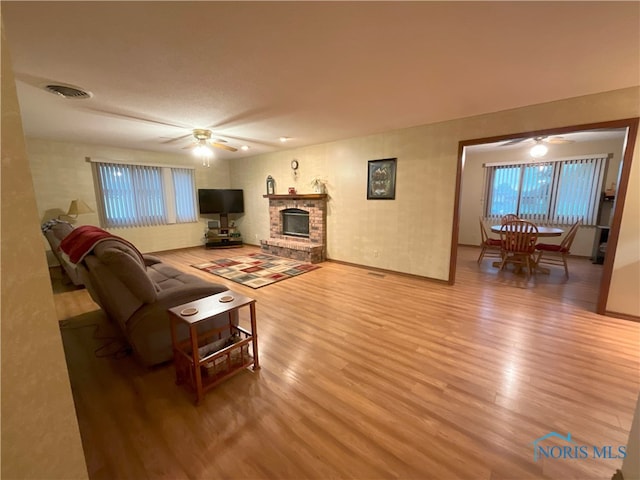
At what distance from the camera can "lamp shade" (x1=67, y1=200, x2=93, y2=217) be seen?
14.9ft

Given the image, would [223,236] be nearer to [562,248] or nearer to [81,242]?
[81,242]

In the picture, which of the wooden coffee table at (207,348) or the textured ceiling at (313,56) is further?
the wooden coffee table at (207,348)

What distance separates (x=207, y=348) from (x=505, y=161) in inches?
277

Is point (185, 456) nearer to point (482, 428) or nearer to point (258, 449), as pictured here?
point (258, 449)

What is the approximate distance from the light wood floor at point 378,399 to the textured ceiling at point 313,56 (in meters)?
2.33

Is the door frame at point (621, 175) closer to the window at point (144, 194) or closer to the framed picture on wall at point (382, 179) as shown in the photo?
the framed picture on wall at point (382, 179)

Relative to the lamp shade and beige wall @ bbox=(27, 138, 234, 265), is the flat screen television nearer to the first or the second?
beige wall @ bbox=(27, 138, 234, 265)

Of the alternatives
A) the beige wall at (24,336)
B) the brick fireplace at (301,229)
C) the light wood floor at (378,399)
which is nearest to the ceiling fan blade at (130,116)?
the light wood floor at (378,399)

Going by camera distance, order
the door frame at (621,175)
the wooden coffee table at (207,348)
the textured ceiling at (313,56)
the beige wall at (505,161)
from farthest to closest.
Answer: the beige wall at (505,161) → the door frame at (621,175) → the wooden coffee table at (207,348) → the textured ceiling at (313,56)

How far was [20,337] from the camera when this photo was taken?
2.07 feet

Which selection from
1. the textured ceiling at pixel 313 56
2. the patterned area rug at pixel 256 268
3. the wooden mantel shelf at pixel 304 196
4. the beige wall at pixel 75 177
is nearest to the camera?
the textured ceiling at pixel 313 56

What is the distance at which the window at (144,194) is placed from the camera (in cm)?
520

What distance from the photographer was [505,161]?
5.96 meters

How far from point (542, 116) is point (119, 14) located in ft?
12.9
